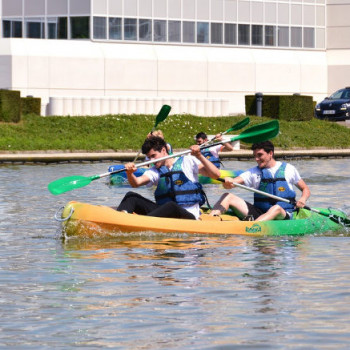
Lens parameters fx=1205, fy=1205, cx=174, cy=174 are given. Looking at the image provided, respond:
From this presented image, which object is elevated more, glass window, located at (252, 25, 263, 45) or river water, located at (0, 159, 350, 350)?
glass window, located at (252, 25, 263, 45)

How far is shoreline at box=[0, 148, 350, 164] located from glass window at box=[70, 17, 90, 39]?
15012 millimetres

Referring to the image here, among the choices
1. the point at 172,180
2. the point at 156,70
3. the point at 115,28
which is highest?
the point at 115,28

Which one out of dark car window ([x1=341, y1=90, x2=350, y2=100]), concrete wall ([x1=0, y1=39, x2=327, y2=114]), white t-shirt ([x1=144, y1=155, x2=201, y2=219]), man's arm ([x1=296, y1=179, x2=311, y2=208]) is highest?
concrete wall ([x1=0, y1=39, x2=327, y2=114])

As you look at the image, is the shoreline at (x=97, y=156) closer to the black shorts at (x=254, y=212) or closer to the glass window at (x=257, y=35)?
the black shorts at (x=254, y=212)

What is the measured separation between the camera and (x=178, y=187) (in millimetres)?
15148

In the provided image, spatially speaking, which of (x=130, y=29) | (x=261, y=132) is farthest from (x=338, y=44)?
(x=261, y=132)

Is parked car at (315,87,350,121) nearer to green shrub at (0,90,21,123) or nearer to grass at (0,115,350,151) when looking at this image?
grass at (0,115,350,151)

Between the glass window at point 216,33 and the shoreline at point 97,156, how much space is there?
16717 mm

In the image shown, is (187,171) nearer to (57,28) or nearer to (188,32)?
(57,28)

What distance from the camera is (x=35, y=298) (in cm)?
1077

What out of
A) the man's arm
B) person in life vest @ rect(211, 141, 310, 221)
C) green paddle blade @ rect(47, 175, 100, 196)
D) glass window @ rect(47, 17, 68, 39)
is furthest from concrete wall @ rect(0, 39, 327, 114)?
the man's arm

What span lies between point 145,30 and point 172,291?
40782 mm

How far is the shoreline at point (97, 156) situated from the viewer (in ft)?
105

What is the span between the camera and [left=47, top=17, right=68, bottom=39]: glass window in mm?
50500
